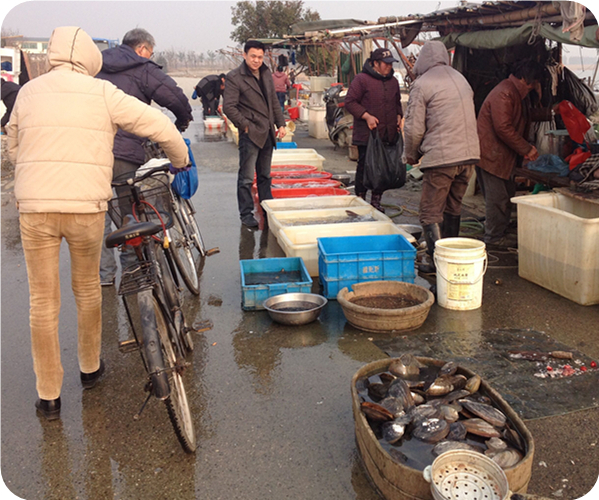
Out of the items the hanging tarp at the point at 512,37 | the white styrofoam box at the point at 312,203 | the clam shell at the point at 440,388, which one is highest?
the hanging tarp at the point at 512,37

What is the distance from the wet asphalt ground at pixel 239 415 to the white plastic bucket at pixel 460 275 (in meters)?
0.14

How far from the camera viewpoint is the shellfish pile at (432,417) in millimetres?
2881

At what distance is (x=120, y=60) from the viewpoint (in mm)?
5258

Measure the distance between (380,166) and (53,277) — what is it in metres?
5.22

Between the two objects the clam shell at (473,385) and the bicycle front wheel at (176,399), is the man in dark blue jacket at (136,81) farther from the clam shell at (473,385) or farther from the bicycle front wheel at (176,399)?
the clam shell at (473,385)

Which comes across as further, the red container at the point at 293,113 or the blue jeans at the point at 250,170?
the red container at the point at 293,113

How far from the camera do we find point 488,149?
7047 mm

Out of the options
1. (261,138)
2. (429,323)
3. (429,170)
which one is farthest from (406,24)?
(429,323)

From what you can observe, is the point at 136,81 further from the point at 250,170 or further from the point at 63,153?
the point at 250,170

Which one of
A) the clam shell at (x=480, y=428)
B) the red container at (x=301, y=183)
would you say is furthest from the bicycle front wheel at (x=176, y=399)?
the red container at (x=301, y=183)

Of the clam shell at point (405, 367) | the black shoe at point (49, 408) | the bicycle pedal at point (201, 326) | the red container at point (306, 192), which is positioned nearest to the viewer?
→ the clam shell at point (405, 367)

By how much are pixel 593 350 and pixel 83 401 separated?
12.5ft

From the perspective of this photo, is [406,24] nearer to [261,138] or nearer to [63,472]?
[261,138]

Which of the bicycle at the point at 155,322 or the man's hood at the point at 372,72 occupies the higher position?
the man's hood at the point at 372,72
